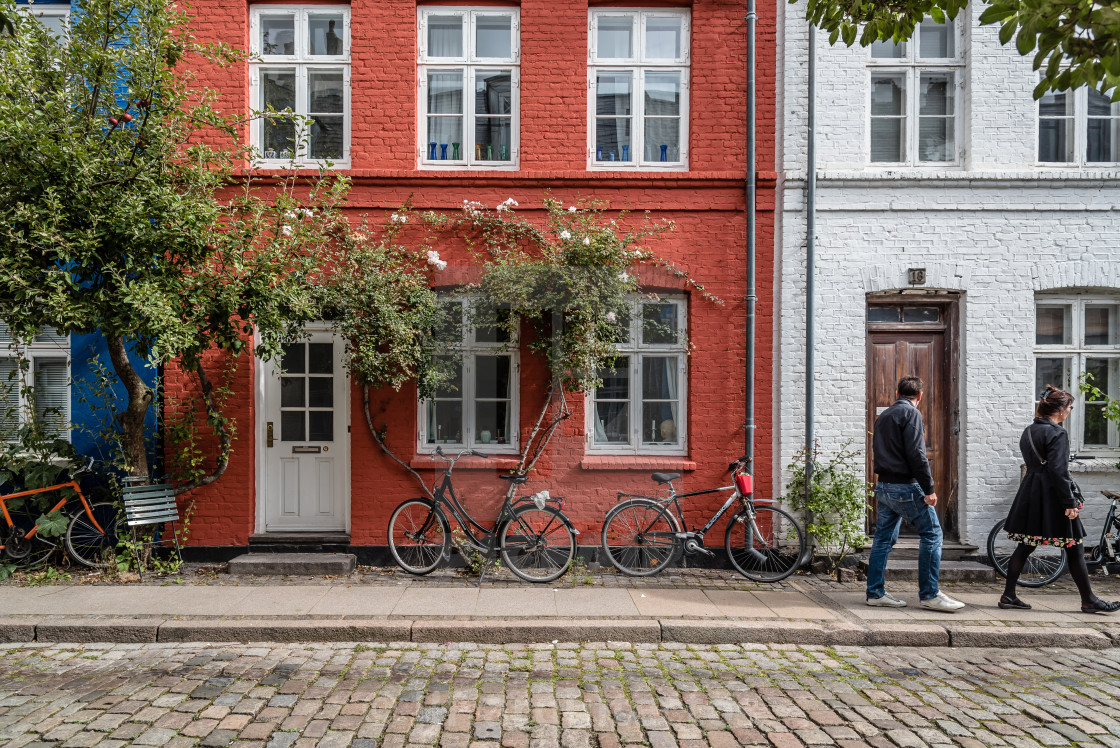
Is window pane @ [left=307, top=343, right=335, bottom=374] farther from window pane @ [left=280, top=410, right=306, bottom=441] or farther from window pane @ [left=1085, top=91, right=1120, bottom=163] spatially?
window pane @ [left=1085, top=91, right=1120, bottom=163]

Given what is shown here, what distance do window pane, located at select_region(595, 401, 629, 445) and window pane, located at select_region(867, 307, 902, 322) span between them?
2915 mm

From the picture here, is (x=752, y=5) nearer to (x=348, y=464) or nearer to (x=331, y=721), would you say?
(x=348, y=464)

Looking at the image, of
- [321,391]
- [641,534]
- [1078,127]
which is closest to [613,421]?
[641,534]

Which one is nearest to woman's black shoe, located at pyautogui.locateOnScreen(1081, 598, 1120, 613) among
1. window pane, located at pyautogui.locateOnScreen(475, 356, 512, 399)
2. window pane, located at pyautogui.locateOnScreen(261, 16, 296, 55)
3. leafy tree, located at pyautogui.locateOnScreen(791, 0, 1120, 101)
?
leafy tree, located at pyautogui.locateOnScreen(791, 0, 1120, 101)

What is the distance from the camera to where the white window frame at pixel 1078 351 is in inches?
308

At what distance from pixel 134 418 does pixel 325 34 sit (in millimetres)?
4663

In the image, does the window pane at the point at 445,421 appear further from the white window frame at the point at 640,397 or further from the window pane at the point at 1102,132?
the window pane at the point at 1102,132

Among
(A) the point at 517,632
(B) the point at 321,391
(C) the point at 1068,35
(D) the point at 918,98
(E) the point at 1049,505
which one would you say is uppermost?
(D) the point at 918,98

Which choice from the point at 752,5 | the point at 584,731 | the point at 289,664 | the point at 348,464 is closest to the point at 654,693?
the point at 584,731

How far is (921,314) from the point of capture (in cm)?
795

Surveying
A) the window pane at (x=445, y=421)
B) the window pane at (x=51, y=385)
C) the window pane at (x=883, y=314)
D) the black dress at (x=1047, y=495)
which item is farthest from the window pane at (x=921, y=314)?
the window pane at (x=51, y=385)

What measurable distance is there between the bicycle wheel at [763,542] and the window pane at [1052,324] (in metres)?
3.61

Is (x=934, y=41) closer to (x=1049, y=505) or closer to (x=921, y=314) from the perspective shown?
(x=921, y=314)

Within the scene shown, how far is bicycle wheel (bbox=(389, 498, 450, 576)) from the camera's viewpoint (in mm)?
7105
